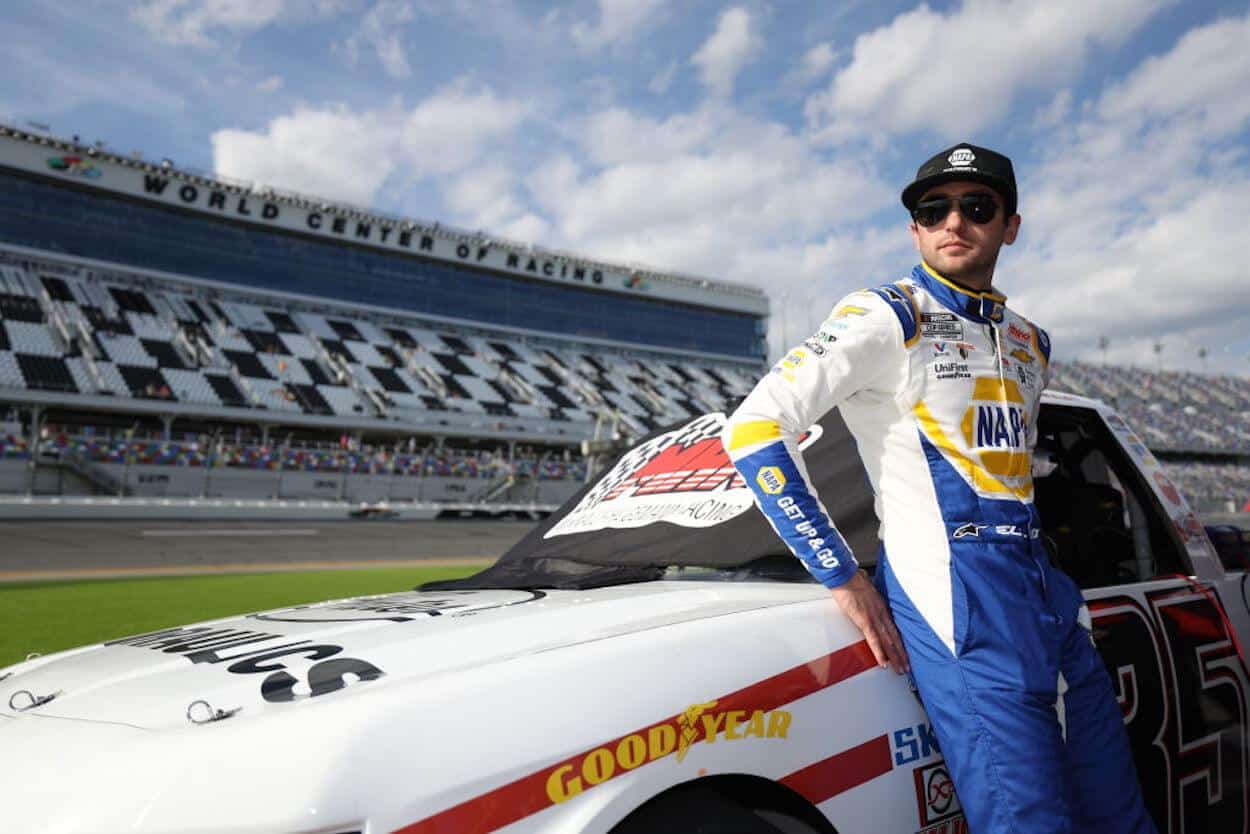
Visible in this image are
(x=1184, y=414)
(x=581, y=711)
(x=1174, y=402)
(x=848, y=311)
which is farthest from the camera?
(x=1174, y=402)

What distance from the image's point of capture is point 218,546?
13.3m

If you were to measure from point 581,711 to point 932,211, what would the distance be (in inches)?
50.7

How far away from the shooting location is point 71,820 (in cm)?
98

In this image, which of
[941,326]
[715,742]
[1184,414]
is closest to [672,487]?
[941,326]

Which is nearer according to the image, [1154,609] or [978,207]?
[978,207]

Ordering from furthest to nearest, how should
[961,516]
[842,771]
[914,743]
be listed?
1. [961,516]
2. [914,743]
3. [842,771]

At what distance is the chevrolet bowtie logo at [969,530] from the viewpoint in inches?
60.8

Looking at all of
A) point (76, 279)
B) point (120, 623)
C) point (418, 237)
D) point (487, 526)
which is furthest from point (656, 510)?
point (418, 237)

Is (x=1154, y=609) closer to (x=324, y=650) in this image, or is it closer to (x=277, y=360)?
(x=324, y=650)

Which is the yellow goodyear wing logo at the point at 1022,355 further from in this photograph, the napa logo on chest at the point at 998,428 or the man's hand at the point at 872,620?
the man's hand at the point at 872,620

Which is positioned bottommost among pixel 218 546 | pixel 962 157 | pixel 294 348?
pixel 962 157

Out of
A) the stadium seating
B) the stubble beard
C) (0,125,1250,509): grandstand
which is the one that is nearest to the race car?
the stubble beard

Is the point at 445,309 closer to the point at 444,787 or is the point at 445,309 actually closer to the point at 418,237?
the point at 418,237

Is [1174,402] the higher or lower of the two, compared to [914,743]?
higher
